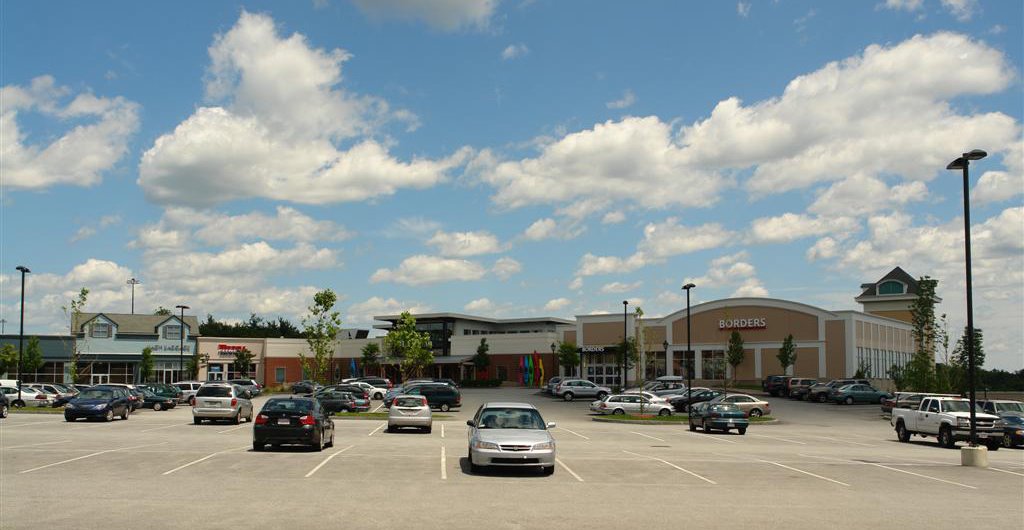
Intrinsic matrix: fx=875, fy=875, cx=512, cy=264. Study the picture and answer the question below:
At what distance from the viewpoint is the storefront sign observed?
259 ft

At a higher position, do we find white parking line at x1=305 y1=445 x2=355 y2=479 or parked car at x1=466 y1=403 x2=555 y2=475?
parked car at x1=466 y1=403 x2=555 y2=475

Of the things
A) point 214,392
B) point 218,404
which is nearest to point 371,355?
point 214,392

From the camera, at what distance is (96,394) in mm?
38406

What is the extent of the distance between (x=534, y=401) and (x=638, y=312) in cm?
1649


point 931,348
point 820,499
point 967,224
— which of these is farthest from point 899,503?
Answer: point 931,348

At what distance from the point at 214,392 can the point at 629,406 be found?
21.7 m

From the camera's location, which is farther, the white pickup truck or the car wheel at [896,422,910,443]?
the car wheel at [896,422,910,443]

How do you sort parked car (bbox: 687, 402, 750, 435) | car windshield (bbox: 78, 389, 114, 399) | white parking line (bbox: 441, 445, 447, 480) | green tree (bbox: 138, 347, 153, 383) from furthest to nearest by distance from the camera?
1. green tree (bbox: 138, 347, 153, 383)
2. car windshield (bbox: 78, 389, 114, 399)
3. parked car (bbox: 687, 402, 750, 435)
4. white parking line (bbox: 441, 445, 447, 480)

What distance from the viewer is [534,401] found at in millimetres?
62656

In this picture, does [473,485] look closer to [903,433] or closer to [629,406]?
[903,433]

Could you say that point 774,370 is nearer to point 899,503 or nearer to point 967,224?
point 967,224

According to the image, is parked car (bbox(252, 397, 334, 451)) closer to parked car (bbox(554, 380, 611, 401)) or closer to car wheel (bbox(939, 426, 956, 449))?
car wheel (bbox(939, 426, 956, 449))

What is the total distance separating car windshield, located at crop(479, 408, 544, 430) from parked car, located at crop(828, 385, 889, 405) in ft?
148

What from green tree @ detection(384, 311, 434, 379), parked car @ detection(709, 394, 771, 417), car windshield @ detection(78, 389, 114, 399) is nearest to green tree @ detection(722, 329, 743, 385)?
green tree @ detection(384, 311, 434, 379)
